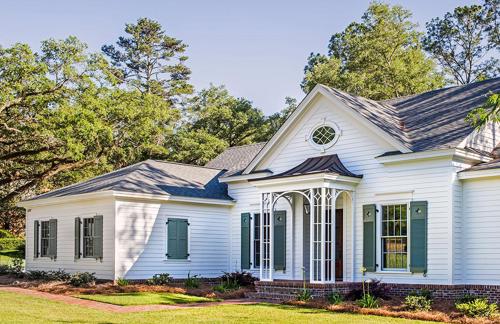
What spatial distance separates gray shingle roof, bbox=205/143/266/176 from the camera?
1065 inches

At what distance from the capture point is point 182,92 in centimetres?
5338

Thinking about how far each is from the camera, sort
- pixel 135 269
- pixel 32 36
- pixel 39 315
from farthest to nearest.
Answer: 1. pixel 32 36
2. pixel 135 269
3. pixel 39 315

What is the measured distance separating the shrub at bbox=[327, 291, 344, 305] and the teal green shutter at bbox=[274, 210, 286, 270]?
12.8ft

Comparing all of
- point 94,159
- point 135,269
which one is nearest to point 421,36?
point 94,159

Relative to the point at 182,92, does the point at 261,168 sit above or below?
below

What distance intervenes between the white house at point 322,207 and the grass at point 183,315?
133 inches

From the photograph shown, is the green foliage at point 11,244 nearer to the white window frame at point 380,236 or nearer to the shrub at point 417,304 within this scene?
the white window frame at point 380,236

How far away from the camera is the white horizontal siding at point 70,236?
21703mm

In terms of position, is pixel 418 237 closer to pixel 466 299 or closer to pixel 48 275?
pixel 466 299

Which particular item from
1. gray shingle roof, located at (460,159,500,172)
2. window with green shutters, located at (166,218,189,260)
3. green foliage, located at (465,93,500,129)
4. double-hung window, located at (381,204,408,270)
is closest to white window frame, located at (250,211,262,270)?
window with green shutters, located at (166,218,189,260)

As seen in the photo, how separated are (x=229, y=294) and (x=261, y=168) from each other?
511 centimetres

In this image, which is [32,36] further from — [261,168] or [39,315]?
[39,315]

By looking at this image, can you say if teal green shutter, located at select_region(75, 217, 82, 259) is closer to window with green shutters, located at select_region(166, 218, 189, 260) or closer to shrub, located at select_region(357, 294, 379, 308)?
window with green shutters, located at select_region(166, 218, 189, 260)

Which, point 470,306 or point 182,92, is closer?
point 470,306
